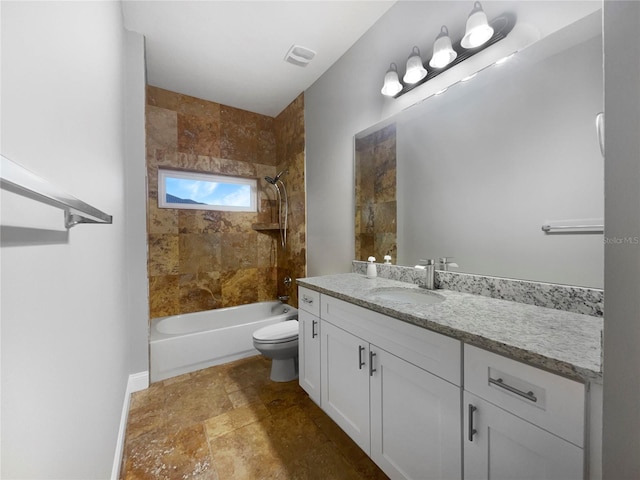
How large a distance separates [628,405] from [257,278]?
10.4 feet

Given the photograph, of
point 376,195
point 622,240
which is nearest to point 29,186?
point 622,240

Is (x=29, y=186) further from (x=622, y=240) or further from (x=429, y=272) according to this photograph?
(x=429, y=272)

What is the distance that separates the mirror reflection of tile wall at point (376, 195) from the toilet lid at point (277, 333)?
31.9 inches

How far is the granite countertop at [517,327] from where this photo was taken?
2.15 ft

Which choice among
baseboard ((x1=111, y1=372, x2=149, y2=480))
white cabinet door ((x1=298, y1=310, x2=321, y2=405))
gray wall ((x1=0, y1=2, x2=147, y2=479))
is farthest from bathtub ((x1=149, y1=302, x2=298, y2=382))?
gray wall ((x1=0, y1=2, x2=147, y2=479))

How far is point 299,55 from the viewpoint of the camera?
7.49ft

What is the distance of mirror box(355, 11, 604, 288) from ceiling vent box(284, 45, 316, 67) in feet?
3.33

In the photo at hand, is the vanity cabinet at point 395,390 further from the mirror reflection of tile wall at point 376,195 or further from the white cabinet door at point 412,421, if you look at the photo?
the mirror reflection of tile wall at point 376,195

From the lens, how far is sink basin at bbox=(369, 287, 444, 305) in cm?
145

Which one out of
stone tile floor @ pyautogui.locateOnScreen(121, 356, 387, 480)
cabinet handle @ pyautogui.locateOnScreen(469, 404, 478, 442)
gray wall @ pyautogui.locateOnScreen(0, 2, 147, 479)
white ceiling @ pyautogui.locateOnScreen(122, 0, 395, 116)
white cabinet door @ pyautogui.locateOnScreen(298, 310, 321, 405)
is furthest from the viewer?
white ceiling @ pyautogui.locateOnScreen(122, 0, 395, 116)

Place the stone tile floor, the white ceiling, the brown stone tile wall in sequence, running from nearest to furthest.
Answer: the stone tile floor, the white ceiling, the brown stone tile wall

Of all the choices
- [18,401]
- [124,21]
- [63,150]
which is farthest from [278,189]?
[18,401]

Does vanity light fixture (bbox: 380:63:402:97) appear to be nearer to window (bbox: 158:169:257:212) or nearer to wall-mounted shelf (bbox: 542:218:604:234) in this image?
wall-mounted shelf (bbox: 542:218:604:234)

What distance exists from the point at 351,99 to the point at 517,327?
2.00 meters
